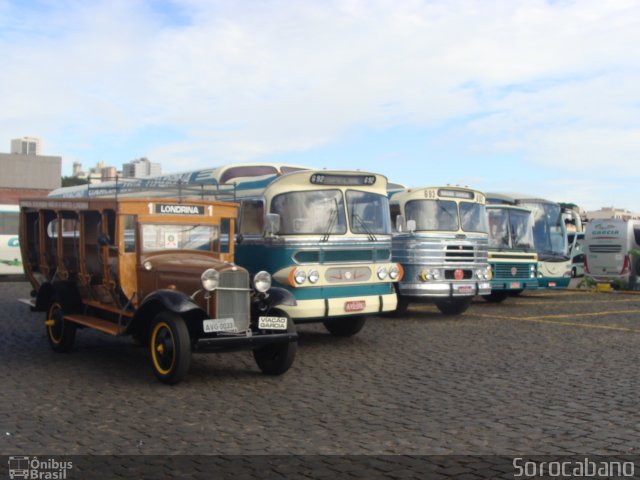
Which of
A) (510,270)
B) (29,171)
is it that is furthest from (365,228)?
(29,171)

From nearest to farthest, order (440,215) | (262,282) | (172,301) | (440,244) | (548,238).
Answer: (172,301) < (262,282) < (440,244) < (440,215) < (548,238)

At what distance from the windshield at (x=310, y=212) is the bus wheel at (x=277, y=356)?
2.28 metres

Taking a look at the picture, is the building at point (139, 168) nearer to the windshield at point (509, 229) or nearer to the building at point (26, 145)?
the windshield at point (509, 229)

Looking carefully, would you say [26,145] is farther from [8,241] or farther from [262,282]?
[262,282]

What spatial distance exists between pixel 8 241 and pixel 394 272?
21.7 m

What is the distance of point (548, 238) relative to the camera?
21438 mm

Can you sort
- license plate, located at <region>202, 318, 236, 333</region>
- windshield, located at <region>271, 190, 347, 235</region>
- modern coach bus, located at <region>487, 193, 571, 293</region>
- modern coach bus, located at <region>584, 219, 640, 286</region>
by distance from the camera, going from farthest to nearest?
modern coach bus, located at <region>584, 219, 640, 286</region> < modern coach bus, located at <region>487, 193, 571, 293</region> < windshield, located at <region>271, 190, 347, 235</region> < license plate, located at <region>202, 318, 236, 333</region>

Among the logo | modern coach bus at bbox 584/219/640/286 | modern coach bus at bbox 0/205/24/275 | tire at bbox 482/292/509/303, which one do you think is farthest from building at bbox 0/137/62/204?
the logo

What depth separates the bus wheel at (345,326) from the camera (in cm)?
1314

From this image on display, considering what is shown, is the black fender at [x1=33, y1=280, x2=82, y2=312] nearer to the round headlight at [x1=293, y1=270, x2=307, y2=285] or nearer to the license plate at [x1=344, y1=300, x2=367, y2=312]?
the round headlight at [x1=293, y1=270, x2=307, y2=285]

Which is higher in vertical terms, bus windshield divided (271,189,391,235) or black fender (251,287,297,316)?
bus windshield divided (271,189,391,235)

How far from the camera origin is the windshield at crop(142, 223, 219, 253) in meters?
10.2

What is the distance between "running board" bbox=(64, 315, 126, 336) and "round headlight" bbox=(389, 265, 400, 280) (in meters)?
4.47

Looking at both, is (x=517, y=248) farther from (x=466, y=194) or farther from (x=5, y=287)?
(x=5, y=287)
